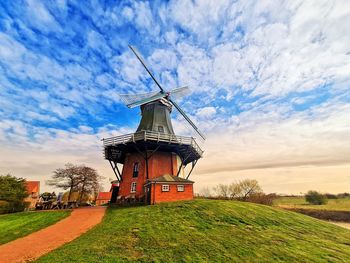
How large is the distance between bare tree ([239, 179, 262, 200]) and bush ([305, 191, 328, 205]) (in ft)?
60.4

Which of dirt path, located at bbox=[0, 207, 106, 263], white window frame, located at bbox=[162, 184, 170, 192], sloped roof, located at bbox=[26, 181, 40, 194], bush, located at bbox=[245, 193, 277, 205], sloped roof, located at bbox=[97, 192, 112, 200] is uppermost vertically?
sloped roof, located at bbox=[26, 181, 40, 194]

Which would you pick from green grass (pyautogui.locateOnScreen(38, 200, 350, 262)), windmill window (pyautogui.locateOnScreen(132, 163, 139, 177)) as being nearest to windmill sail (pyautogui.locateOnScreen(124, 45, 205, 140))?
windmill window (pyautogui.locateOnScreen(132, 163, 139, 177))

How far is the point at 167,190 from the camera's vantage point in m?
18.5

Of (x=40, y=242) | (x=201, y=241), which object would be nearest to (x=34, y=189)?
(x=40, y=242)

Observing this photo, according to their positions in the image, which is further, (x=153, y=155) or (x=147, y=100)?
(x=147, y=100)

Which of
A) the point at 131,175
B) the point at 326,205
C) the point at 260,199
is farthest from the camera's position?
the point at 326,205

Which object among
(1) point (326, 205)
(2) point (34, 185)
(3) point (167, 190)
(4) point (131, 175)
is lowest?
(1) point (326, 205)

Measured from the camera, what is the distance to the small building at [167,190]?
708 inches

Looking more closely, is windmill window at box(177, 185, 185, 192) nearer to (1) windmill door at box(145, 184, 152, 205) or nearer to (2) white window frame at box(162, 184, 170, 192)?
(2) white window frame at box(162, 184, 170, 192)

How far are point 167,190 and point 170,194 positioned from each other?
1.52ft

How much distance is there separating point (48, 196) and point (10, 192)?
1264cm

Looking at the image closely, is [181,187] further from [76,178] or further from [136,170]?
[76,178]

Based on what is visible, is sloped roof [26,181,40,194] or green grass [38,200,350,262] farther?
sloped roof [26,181,40,194]

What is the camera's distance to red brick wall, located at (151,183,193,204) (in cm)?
1789
